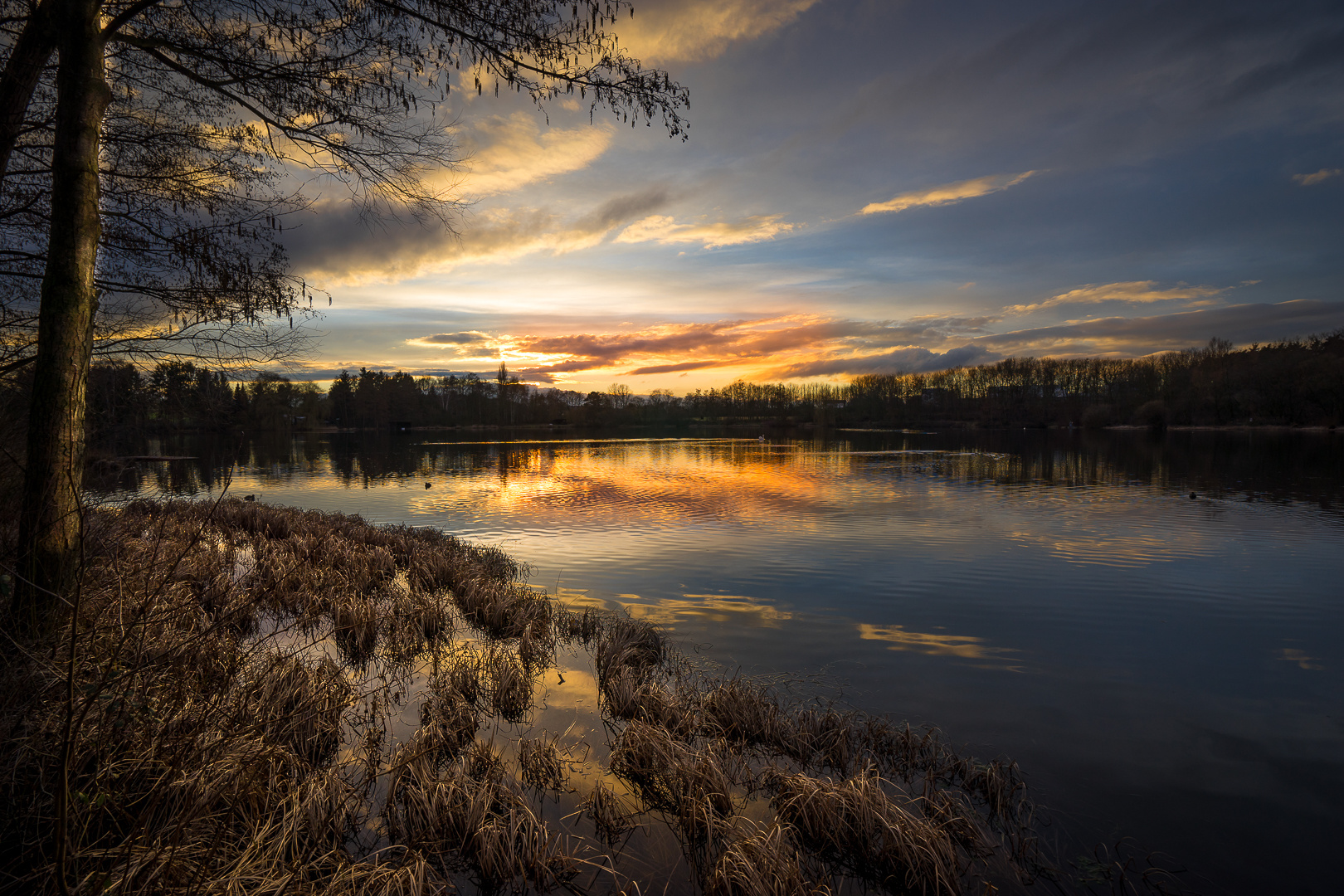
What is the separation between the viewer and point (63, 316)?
493 cm

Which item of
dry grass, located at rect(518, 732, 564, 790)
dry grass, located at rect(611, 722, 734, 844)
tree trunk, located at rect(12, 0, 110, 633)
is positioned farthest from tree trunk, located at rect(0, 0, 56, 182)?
dry grass, located at rect(611, 722, 734, 844)

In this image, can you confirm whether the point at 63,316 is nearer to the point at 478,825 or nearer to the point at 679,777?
the point at 478,825

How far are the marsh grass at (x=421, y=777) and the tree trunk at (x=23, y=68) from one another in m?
4.20

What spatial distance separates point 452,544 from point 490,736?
10322mm

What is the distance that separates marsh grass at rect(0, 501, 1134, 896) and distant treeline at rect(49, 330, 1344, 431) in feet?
40.1

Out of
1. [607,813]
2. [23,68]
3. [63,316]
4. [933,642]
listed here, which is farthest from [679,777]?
[23,68]

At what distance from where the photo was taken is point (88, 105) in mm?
5082

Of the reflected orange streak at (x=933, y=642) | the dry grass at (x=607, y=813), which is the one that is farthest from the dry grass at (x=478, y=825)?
the reflected orange streak at (x=933, y=642)

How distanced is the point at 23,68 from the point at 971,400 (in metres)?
160

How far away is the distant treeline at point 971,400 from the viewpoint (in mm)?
88938

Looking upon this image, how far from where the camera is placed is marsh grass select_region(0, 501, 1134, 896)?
3.62 metres

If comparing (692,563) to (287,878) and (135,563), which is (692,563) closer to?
(135,563)

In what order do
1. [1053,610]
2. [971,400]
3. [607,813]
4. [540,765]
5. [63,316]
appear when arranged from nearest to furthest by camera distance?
[63,316] < [607,813] < [540,765] < [1053,610] < [971,400]

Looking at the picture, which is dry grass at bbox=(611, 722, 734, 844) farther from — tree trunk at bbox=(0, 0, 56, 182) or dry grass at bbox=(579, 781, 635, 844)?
tree trunk at bbox=(0, 0, 56, 182)
